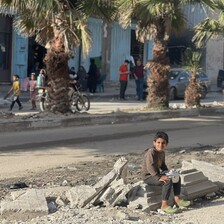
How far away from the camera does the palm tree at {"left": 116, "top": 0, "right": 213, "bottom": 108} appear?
19734 millimetres

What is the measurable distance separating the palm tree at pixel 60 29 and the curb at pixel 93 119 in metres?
0.62

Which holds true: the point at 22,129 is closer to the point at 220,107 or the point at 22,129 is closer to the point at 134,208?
the point at 134,208

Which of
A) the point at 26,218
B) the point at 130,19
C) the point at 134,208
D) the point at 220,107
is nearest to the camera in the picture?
the point at 26,218

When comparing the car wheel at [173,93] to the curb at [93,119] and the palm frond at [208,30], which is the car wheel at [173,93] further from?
the palm frond at [208,30]

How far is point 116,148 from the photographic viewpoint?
1369 cm

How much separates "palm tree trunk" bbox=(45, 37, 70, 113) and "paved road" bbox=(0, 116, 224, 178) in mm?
994

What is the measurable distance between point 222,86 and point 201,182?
3281cm

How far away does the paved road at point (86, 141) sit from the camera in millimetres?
11766

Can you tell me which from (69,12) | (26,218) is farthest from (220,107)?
(26,218)

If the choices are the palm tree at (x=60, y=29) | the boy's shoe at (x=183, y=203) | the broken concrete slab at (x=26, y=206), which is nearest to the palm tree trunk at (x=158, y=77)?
the palm tree at (x=60, y=29)

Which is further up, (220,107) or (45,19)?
(45,19)

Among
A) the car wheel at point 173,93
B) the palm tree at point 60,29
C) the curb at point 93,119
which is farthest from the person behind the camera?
the car wheel at point 173,93

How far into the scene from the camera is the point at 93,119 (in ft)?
60.1

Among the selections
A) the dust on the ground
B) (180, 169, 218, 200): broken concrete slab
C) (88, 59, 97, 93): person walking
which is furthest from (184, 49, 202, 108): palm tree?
(180, 169, 218, 200): broken concrete slab
